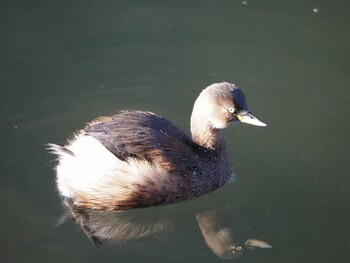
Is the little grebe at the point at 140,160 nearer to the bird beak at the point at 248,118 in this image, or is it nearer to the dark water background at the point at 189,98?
the bird beak at the point at 248,118

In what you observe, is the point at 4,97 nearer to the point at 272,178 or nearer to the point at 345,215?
the point at 272,178

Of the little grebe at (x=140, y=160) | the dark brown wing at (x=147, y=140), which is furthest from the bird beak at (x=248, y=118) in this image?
the dark brown wing at (x=147, y=140)

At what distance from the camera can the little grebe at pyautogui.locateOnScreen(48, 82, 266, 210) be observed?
4801 mm

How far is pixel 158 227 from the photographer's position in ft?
16.2

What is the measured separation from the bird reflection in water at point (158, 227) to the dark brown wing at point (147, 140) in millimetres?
418

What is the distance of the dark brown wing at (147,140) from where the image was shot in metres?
Result: 4.77

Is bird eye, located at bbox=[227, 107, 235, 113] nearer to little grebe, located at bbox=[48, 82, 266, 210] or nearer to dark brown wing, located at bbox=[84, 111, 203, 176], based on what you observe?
little grebe, located at bbox=[48, 82, 266, 210]

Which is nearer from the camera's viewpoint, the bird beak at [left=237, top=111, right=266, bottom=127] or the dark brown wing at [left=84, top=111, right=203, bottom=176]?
the dark brown wing at [left=84, top=111, right=203, bottom=176]

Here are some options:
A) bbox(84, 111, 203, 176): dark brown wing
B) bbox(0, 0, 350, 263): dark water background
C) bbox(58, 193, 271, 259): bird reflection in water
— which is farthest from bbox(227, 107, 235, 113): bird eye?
bbox(58, 193, 271, 259): bird reflection in water

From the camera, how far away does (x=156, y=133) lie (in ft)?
16.2

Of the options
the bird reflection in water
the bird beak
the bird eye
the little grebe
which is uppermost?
the bird eye

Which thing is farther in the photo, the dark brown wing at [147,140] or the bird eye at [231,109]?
the bird eye at [231,109]

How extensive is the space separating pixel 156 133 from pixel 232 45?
2652mm

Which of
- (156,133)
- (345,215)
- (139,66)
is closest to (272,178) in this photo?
(345,215)
